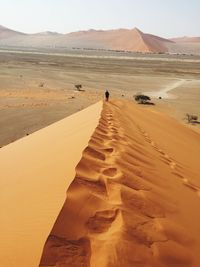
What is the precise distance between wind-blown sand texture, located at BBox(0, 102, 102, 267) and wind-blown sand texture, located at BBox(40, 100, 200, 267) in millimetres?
88

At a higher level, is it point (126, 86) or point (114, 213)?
point (114, 213)

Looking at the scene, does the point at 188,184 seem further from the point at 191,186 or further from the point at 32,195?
the point at 32,195

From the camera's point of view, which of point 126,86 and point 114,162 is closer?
point 114,162

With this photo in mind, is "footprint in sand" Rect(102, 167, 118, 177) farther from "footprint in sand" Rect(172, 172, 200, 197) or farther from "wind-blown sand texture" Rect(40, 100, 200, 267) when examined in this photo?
"footprint in sand" Rect(172, 172, 200, 197)

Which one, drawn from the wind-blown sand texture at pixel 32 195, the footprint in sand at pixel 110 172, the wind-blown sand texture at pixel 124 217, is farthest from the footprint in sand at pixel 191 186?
the wind-blown sand texture at pixel 32 195

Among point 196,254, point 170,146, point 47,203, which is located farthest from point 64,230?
point 170,146

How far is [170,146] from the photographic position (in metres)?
7.75

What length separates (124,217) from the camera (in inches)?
120

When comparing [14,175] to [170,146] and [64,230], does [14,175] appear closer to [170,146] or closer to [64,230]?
[64,230]

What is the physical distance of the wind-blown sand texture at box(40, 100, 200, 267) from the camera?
2574 mm

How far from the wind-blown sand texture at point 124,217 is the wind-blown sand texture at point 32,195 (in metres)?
0.09

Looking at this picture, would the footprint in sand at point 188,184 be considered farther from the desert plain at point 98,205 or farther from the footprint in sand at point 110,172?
the footprint in sand at point 110,172

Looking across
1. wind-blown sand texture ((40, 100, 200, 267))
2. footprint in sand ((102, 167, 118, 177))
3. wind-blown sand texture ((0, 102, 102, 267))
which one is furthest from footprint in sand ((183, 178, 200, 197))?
wind-blown sand texture ((0, 102, 102, 267))

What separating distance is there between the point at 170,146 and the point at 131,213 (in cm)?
470
